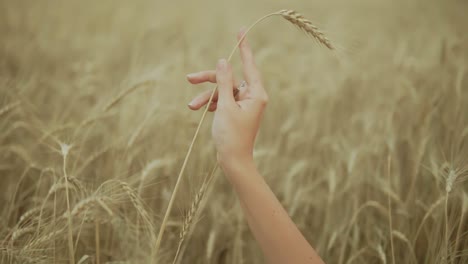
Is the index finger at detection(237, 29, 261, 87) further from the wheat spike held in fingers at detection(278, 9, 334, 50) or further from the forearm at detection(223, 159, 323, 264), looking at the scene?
the forearm at detection(223, 159, 323, 264)

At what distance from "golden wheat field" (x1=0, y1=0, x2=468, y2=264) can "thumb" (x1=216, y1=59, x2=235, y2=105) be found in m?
0.20

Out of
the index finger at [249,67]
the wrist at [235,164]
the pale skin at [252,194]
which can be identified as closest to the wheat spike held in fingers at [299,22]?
the index finger at [249,67]

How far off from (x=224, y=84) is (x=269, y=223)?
315mm

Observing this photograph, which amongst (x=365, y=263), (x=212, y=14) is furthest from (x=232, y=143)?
(x=212, y=14)

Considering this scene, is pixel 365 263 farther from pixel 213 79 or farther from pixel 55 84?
pixel 55 84

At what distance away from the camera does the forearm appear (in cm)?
84

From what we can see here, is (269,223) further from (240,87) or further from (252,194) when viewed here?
(240,87)

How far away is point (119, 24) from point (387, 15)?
320 cm

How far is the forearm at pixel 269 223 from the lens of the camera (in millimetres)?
835

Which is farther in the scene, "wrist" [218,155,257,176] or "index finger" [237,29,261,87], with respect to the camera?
"index finger" [237,29,261,87]

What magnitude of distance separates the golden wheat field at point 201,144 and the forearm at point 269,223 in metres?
0.10

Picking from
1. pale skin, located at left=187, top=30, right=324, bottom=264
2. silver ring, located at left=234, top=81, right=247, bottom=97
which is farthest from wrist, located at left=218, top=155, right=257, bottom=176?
silver ring, located at left=234, top=81, right=247, bottom=97

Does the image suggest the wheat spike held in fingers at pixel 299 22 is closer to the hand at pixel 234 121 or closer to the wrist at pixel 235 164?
the hand at pixel 234 121

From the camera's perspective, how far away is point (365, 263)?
129 cm
